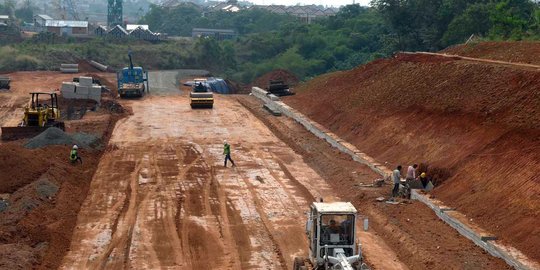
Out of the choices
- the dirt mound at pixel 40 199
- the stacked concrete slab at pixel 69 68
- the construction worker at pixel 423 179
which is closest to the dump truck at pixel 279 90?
the dirt mound at pixel 40 199

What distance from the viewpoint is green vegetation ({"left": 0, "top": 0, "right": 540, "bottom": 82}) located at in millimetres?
63469

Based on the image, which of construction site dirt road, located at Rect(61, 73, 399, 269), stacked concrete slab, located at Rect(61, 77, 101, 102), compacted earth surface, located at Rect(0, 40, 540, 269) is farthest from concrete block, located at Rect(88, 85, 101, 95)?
construction site dirt road, located at Rect(61, 73, 399, 269)

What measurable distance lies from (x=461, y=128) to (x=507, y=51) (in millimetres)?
10721

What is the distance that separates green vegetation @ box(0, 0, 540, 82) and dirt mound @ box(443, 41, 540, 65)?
6704mm

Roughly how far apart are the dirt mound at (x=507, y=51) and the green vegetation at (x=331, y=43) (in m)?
6.70

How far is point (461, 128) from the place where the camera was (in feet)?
102

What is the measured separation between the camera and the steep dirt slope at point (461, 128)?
23406 millimetres

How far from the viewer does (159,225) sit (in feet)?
81.3

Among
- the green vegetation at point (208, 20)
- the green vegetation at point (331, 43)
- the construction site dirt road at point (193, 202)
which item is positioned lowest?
the construction site dirt road at point (193, 202)

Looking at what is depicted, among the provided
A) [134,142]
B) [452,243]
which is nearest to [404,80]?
[134,142]

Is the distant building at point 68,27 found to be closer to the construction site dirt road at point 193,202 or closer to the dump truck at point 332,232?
the construction site dirt road at point 193,202

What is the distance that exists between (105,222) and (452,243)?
1136cm

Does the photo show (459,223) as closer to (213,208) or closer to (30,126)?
(213,208)

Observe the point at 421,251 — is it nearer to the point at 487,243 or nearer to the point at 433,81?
the point at 487,243
